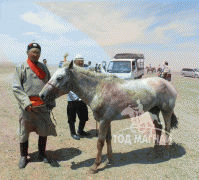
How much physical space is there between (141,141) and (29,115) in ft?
10.1

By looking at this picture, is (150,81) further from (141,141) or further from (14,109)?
(14,109)

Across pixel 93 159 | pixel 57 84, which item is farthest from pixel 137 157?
pixel 57 84

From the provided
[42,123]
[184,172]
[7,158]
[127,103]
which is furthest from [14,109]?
[184,172]

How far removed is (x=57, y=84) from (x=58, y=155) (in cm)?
210

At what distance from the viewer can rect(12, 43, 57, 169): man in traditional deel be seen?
3.19m

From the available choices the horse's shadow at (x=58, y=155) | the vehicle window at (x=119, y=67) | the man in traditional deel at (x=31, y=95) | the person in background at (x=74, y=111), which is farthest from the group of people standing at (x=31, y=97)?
the vehicle window at (x=119, y=67)

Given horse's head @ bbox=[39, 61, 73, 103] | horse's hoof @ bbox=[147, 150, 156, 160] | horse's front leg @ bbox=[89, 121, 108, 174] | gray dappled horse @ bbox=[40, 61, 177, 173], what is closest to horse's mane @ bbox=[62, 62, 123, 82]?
gray dappled horse @ bbox=[40, 61, 177, 173]

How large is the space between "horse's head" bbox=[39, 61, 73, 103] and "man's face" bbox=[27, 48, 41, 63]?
846mm

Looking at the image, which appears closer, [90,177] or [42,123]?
[90,177]

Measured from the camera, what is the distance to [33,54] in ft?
10.8

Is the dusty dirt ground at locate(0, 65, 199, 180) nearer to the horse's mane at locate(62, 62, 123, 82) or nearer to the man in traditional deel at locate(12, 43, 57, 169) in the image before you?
the man in traditional deel at locate(12, 43, 57, 169)

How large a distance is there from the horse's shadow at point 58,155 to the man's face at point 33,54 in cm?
224

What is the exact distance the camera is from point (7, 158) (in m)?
3.75

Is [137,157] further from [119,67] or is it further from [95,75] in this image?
[119,67]
